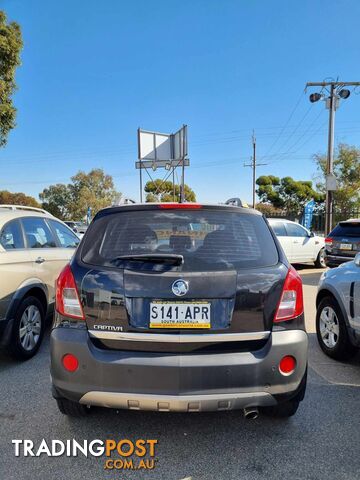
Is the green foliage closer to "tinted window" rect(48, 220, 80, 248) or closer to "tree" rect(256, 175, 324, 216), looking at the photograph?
"tree" rect(256, 175, 324, 216)

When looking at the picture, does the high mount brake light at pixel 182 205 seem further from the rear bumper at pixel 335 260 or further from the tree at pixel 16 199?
the tree at pixel 16 199

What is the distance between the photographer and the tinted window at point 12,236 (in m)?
3.98

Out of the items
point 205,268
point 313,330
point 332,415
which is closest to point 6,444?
point 205,268

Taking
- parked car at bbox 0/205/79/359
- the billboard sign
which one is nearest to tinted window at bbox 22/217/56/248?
A: parked car at bbox 0/205/79/359

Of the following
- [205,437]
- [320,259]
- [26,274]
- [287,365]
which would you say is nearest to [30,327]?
[26,274]

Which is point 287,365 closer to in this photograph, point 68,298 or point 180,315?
point 180,315

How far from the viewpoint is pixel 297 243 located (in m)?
11.6

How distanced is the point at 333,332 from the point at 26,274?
3.48 metres

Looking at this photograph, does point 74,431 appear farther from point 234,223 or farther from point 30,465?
point 234,223

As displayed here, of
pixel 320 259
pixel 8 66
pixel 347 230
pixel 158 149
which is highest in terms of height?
pixel 8 66

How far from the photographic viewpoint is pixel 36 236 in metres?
4.70

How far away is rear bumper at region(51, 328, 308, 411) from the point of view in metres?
2.19

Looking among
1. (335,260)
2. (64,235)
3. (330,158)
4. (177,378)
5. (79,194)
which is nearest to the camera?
(177,378)

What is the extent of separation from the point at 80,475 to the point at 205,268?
4.79 ft
